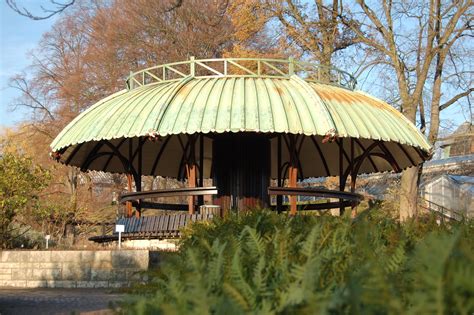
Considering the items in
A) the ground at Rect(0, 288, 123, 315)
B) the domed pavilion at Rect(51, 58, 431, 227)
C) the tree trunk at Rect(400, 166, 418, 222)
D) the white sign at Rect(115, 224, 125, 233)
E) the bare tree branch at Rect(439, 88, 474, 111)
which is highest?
the bare tree branch at Rect(439, 88, 474, 111)

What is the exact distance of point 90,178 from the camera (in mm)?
47375

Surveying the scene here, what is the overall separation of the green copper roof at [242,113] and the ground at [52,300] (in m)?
3.55

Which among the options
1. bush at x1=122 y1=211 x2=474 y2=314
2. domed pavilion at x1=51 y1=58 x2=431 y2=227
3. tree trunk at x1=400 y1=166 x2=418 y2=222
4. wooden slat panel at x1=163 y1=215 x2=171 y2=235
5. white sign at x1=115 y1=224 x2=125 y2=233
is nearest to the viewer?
bush at x1=122 y1=211 x2=474 y2=314

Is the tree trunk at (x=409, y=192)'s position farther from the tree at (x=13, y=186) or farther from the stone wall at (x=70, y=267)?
the stone wall at (x=70, y=267)

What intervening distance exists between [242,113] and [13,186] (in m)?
10.2

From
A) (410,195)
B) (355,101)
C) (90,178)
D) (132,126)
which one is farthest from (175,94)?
(90,178)

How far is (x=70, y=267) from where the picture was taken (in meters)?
17.4

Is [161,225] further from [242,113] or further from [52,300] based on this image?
[52,300]

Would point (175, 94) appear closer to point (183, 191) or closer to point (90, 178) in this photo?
point (183, 191)

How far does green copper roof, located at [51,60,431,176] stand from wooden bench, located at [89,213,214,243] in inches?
88.2

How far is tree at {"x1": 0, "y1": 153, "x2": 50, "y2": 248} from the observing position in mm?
22656

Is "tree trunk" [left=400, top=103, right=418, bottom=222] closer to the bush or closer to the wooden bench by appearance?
the wooden bench

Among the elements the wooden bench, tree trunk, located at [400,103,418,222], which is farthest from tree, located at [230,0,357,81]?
the wooden bench

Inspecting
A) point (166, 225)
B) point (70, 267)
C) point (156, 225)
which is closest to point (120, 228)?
point (156, 225)
